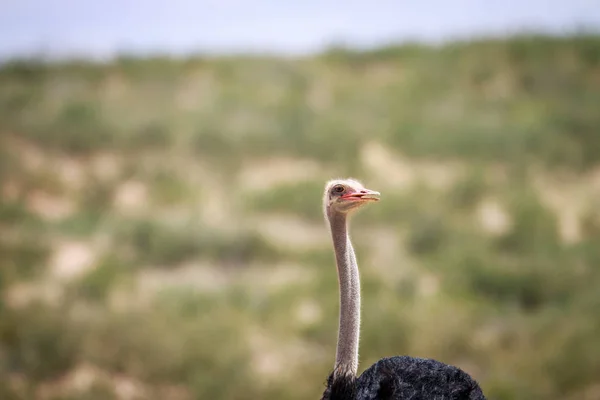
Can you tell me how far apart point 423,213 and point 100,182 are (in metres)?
5.54

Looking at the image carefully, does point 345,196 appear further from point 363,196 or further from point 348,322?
point 348,322

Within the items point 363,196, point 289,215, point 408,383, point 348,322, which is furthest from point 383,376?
point 289,215

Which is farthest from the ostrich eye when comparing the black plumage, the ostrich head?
the black plumage

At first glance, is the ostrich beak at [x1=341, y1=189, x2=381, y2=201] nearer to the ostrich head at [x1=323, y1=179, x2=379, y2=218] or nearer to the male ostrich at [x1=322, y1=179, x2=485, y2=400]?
the ostrich head at [x1=323, y1=179, x2=379, y2=218]

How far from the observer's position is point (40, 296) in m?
13.0

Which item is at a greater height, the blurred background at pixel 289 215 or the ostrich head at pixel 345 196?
the blurred background at pixel 289 215

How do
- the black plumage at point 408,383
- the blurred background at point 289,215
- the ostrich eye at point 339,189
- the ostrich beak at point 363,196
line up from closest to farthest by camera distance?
the black plumage at point 408,383
the ostrich beak at point 363,196
the ostrich eye at point 339,189
the blurred background at point 289,215

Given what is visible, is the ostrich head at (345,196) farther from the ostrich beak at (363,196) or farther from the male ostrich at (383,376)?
the male ostrich at (383,376)

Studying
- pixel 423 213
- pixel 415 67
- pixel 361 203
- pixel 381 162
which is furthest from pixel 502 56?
pixel 361 203

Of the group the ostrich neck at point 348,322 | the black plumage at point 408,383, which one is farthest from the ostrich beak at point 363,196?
the black plumage at point 408,383

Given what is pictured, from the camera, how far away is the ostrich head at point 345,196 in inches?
169

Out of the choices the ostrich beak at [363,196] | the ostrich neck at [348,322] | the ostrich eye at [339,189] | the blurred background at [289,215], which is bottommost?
the ostrich neck at [348,322]

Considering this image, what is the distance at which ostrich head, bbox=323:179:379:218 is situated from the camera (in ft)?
14.1

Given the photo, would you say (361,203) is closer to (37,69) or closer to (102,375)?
(102,375)
